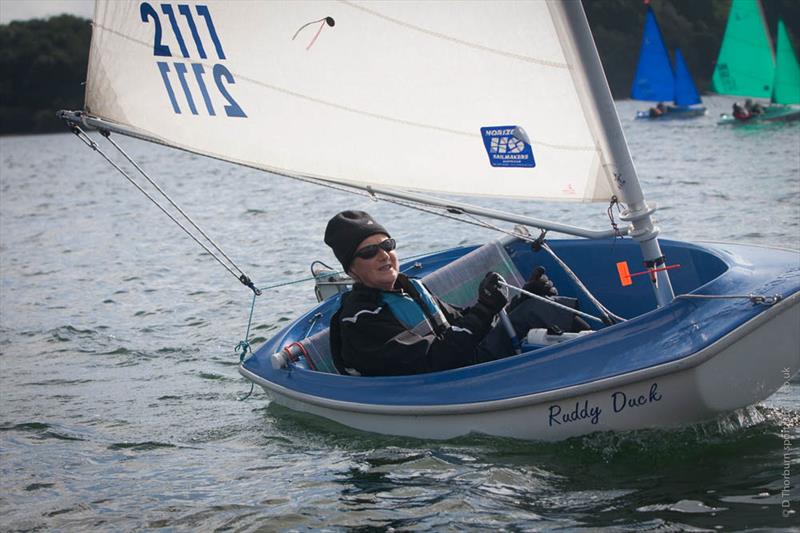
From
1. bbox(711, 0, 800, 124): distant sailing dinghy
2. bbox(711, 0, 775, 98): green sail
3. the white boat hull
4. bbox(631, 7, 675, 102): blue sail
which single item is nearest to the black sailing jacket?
the white boat hull

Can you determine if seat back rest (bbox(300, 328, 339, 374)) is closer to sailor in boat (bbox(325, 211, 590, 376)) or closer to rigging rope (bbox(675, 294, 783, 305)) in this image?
sailor in boat (bbox(325, 211, 590, 376))

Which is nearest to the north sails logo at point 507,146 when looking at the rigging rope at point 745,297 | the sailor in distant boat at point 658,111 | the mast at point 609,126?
the mast at point 609,126

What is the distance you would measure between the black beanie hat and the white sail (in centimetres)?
25

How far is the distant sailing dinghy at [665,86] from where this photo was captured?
35.5 m

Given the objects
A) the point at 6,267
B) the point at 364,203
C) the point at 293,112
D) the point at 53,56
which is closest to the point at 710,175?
the point at 364,203

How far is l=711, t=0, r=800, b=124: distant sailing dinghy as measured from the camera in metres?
29.5

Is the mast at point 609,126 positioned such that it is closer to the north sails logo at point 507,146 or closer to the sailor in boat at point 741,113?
the north sails logo at point 507,146

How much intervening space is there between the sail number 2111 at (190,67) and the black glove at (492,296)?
5.36 ft

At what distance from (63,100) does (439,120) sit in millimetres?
71128

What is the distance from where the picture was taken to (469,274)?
6.82m

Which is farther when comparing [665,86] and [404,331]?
[665,86]

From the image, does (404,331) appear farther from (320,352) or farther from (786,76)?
(786,76)

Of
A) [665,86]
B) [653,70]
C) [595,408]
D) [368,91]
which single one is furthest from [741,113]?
[595,408]

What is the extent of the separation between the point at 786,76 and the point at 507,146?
2732cm
